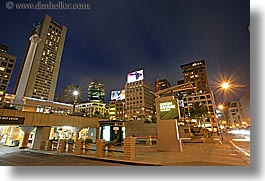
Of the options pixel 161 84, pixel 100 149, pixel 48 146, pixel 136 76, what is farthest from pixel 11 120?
pixel 161 84

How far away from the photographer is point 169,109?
28.2 feet

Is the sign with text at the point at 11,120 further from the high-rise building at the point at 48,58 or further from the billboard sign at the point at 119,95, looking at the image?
the billboard sign at the point at 119,95

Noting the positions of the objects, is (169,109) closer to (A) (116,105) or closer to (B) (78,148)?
(B) (78,148)

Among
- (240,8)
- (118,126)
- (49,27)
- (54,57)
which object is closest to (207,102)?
(118,126)

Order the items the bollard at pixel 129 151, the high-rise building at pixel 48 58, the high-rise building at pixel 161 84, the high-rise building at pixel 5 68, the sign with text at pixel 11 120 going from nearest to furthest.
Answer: the bollard at pixel 129 151, the sign with text at pixel 11 120, the high-rise building at pixel 5 68, the high-rise building at pixel 48 58, the high-rise building at pixel 161 84

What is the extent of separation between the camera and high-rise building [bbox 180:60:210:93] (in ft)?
237

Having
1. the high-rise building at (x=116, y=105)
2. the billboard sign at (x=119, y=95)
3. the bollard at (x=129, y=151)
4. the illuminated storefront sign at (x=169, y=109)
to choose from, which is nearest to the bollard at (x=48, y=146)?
the bollard at (x=129, y=151)

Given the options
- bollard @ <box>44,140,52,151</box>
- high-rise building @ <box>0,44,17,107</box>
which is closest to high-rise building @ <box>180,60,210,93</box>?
bollard @ <box>44,140,52,151</box>

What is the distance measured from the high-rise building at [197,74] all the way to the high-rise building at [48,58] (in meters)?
62.9

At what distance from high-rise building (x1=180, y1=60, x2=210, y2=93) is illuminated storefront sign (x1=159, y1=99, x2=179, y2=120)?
6697 cm

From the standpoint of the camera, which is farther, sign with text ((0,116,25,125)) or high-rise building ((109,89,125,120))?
high-rise building ((109,89,125,120))

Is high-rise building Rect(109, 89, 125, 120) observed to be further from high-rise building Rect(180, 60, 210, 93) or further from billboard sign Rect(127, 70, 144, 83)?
high-rise building Rect(180, 60, 210, 93)

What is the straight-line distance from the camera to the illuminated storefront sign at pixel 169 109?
8385 millimetres

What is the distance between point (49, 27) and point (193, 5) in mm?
72572
